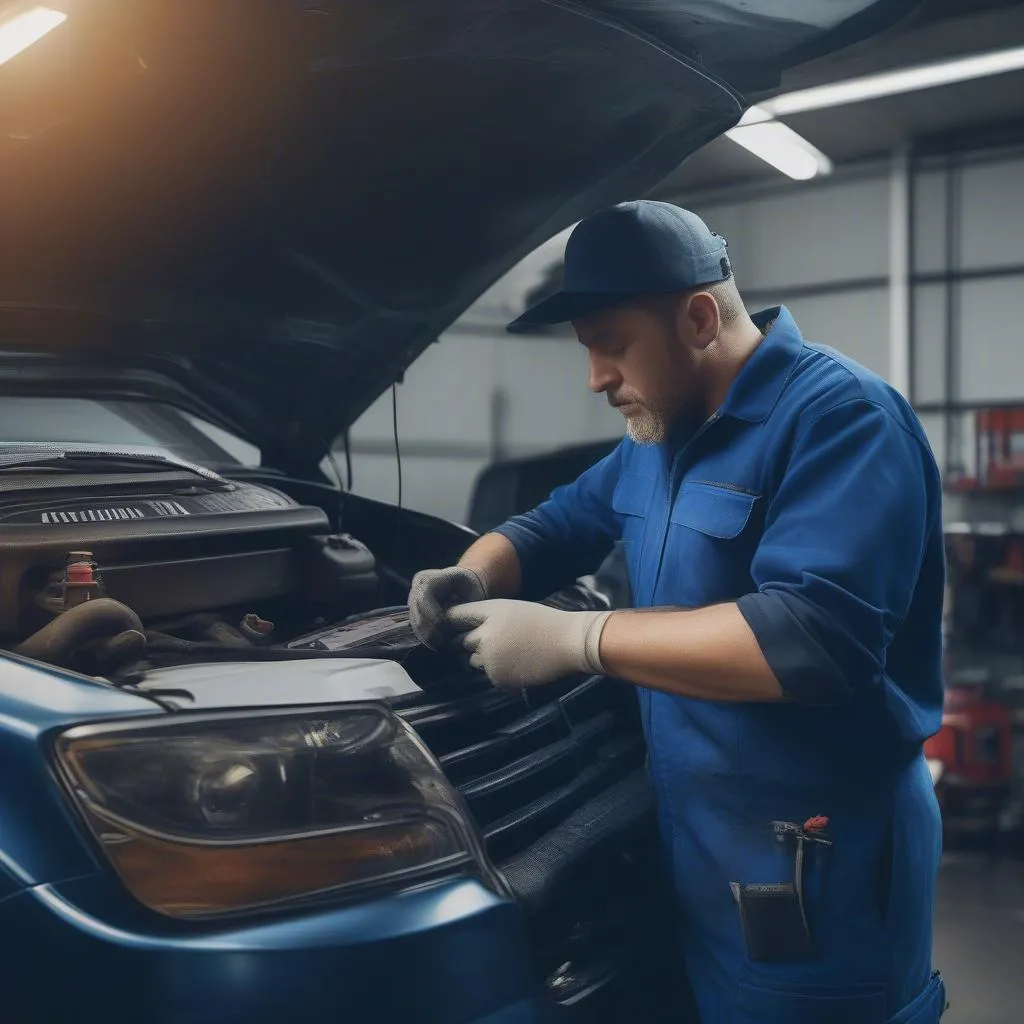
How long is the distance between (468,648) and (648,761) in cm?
31

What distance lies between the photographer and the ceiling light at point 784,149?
631 centimetres

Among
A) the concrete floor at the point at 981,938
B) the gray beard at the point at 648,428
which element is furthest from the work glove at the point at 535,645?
the concrete floor at the point at 981,938

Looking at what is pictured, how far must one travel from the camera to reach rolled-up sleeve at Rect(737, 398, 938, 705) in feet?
3.49

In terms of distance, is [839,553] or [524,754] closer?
[839,553]

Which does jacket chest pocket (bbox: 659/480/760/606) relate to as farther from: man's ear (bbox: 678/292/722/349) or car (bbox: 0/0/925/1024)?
car (bbox: 0/0/925/1024)

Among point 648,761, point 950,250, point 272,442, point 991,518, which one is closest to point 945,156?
point 950,250

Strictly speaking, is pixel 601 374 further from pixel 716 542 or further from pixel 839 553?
pixel 839 553

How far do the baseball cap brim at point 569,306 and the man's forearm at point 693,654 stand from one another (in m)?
0.35

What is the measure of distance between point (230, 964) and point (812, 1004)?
644 mm

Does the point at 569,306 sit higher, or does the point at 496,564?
the point at 569,306

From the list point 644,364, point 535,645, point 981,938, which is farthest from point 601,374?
point 981,938

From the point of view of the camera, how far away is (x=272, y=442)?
7.07 feet

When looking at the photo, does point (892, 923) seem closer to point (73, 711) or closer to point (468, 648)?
point (468, 648)

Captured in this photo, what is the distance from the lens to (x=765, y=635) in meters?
1.07
